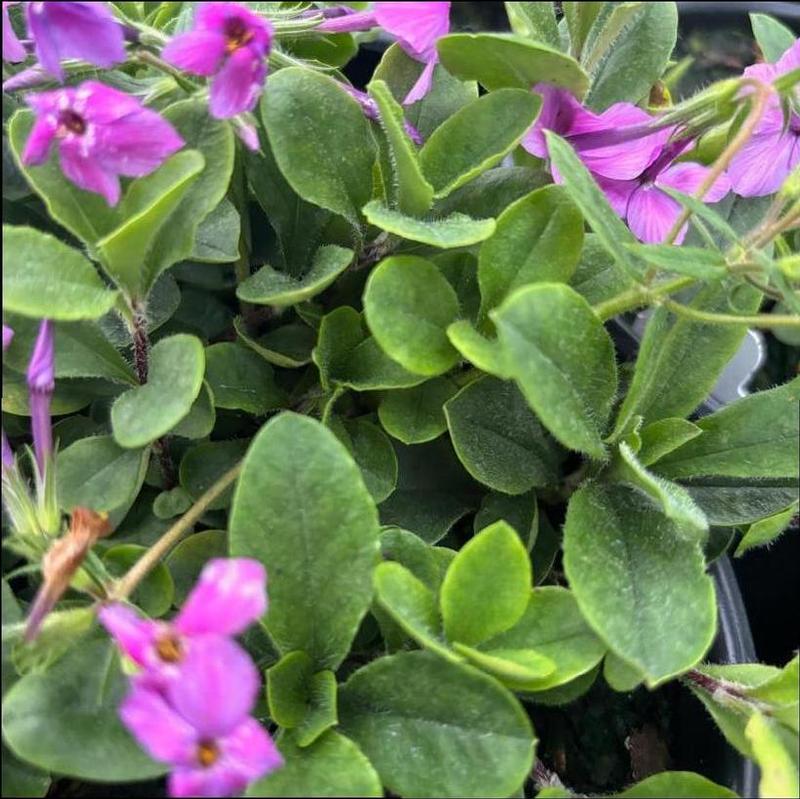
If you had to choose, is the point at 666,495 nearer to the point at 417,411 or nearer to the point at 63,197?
the point at 417,411

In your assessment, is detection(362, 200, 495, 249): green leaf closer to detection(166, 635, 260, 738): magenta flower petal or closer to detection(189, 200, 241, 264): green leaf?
detection(189, 200, 241, 264): green leaf

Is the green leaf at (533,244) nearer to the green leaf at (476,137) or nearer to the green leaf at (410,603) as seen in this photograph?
the green leaf at (476,137)

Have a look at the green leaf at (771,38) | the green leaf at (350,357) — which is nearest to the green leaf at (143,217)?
the green leaf at (350,357)

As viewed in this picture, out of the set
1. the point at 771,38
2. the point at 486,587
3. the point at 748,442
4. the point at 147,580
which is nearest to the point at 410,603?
the point at 486,587

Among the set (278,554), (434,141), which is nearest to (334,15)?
(434,141)

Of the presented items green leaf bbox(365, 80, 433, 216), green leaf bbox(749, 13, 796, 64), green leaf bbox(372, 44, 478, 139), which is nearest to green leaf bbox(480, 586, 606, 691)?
green leaf bbox(365, 80, 433, 216)

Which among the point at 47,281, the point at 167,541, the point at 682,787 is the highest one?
the point at 47,281

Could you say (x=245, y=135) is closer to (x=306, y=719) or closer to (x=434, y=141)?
(x=434, y=141)
